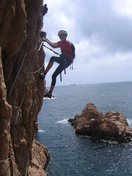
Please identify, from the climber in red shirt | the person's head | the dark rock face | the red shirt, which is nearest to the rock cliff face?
the climber in red shirt

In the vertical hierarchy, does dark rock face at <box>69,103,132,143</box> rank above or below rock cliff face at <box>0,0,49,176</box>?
below

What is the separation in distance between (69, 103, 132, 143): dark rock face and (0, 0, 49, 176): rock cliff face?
3375cm

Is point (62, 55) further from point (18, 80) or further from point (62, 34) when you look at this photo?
point (18, 80)

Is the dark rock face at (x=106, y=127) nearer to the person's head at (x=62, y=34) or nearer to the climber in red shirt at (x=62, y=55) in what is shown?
the climber in red shirt at (x=62, y=55)

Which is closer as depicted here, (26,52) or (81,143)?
(26,52)

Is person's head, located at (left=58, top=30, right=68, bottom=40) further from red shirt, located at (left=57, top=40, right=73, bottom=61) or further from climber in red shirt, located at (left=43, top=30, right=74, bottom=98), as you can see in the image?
red shirt, located at (left=57, top=40, right=73, bottom=61)

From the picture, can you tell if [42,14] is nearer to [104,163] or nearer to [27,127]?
[27,127]

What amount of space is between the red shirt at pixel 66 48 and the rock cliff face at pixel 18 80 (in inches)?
60.3

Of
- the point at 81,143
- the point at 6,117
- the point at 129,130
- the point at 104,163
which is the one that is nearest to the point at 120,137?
the point at 129,130

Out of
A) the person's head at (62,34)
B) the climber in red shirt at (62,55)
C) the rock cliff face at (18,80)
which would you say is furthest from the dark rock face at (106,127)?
the person's head at (62,34)

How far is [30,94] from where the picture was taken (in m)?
17.4

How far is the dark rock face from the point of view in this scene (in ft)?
167

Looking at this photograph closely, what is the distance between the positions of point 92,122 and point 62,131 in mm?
8132

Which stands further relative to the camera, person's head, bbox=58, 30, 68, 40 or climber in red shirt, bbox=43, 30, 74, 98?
climber in red shirt, bbox=43, 30, 74, 98
